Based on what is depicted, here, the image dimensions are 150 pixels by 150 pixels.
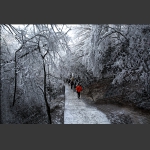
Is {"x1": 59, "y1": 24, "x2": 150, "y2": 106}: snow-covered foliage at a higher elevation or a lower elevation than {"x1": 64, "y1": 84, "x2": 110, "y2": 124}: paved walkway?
higher

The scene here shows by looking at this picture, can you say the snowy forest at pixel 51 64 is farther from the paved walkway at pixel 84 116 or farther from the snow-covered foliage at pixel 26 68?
the paved walkway at pixel 84 116

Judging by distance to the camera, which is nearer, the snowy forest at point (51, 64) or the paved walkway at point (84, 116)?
the paved walkway at point (84, 116)

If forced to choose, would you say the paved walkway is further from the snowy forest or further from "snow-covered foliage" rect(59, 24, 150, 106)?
"snow-covered foliage" rect(59, 24, 150, 106)

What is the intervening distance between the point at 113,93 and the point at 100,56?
1.84 metres

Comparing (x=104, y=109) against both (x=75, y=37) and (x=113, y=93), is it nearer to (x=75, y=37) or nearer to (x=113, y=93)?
(x=113, y=93)

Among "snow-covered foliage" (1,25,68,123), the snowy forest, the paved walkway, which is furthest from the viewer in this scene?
the snowy forest

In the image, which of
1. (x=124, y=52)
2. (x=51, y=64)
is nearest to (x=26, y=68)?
(x=51, y=64)

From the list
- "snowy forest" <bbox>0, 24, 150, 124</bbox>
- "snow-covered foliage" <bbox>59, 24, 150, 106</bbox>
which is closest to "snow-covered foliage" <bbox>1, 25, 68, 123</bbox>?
"snowy forest" <bbox>0, 24, 150, 124</bbox>

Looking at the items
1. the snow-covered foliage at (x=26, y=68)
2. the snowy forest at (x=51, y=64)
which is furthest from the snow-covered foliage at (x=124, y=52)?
the snow-covered foliage at (x=26, y=68)

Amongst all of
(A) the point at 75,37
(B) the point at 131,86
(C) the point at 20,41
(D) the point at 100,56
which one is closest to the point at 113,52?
(D) the point at 100,56

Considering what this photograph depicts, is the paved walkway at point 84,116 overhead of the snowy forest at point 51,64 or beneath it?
beneath

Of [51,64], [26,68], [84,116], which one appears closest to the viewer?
[84,116]

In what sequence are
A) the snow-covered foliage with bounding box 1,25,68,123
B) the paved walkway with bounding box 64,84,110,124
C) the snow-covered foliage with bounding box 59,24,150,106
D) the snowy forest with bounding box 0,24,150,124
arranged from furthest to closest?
the snow-covered foliage with bounding box 59,24,150,106
the snowy forest with bounding box 0,24,150,124
the snow-covered foliage with bounding box 1,25,68,123
the paved walkway with bounding box 64,84,110,124

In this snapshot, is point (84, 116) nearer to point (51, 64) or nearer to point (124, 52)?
point (51, 64)
